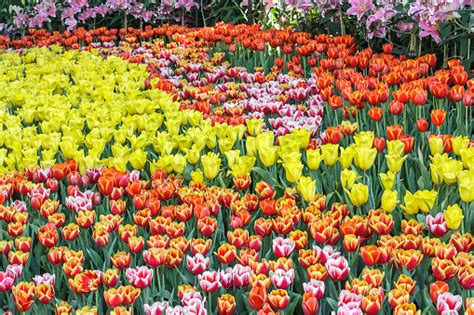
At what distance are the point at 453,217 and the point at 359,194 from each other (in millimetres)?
354

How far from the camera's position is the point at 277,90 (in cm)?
447

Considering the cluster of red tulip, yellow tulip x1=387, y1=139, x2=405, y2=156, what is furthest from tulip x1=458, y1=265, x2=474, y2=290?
yellow tulip x1=387, y1=139, x2=405, y2=156

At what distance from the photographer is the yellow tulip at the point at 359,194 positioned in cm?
235

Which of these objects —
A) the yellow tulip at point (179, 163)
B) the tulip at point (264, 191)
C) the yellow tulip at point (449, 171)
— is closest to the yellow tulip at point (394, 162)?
the yellow tulip at point (449, 171)

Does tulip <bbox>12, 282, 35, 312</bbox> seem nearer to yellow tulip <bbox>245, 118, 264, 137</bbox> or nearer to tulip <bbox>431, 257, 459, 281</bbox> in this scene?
tulip <bbox>431, 257, 459, 281</bbox>

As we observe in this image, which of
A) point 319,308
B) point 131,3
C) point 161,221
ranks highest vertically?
point 131,3

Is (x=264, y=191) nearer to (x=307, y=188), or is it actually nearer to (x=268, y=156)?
(x=307, y=188)

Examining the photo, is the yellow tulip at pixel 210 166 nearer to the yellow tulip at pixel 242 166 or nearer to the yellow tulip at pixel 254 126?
the yellow tulip at pixel 242 166

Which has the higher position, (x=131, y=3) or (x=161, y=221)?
(x=131, y=3)

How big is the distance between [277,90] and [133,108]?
0.95 m

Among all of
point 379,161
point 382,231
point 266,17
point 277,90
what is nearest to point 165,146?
point 379,161

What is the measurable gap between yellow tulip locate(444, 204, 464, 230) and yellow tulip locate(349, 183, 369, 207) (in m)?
0.31

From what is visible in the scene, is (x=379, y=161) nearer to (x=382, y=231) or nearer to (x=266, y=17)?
(x=382, y=231)

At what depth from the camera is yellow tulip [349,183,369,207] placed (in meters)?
2.35
